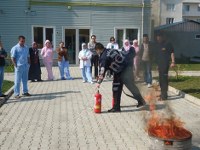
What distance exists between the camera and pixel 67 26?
73.2ft

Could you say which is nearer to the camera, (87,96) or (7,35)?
(87,96)

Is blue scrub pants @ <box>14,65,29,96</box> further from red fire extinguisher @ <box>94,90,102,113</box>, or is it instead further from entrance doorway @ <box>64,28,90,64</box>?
entrance doorway @ <box>64,28,90,64</box>

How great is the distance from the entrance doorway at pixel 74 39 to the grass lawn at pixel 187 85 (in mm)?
8827

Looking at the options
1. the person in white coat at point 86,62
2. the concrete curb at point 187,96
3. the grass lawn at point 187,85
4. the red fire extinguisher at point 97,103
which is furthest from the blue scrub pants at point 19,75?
the grass lawn at point 187,85

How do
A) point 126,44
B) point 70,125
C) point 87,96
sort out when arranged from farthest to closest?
point 126,44 < point 87,96 < point 70,125

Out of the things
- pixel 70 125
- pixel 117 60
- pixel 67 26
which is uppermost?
pixel 67 26

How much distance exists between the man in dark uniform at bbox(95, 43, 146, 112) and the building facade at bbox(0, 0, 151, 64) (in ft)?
41.5

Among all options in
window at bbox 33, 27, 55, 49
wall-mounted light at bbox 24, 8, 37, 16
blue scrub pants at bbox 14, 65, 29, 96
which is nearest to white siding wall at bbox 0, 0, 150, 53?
wall-mounted light at bbox 24, 8, 37, 16

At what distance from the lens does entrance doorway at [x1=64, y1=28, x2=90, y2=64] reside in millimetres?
22609

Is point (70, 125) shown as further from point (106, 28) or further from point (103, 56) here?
point (106, 28)

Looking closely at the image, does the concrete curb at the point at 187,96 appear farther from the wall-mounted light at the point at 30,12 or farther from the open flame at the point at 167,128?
the wall-mounted light at the point at 30,12

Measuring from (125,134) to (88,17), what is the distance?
16479mm

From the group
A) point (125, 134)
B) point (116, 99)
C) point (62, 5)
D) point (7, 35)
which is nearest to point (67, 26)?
point (62, 5)

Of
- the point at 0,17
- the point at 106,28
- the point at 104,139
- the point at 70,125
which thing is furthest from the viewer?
the point at 106,28
